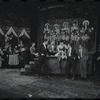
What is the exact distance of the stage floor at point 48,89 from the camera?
25.9 feet

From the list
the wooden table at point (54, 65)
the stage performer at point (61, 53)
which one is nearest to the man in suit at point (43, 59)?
the wooden table at point (54, 65)

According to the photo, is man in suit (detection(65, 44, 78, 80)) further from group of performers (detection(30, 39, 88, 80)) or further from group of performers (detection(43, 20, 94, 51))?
group of performers (detection(43, 20, 94, 51))

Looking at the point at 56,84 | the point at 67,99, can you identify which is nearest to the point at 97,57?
the point at 56,84

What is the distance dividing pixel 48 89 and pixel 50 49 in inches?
192

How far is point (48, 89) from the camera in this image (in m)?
8.80

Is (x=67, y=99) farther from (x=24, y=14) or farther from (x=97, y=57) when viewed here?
(x=24, y=14)

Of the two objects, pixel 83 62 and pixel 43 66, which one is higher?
pixel 83 62

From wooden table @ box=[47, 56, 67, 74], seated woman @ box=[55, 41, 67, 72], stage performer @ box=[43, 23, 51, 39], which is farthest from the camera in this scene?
stage performer @ box=[43, 23, 51, 39]

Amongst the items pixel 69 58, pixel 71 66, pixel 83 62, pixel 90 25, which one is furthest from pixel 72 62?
pixel 90 25

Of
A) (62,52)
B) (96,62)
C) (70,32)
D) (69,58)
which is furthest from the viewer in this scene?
(70,32)

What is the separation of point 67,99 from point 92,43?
255 inches

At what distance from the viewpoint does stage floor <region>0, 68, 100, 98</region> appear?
790 cm

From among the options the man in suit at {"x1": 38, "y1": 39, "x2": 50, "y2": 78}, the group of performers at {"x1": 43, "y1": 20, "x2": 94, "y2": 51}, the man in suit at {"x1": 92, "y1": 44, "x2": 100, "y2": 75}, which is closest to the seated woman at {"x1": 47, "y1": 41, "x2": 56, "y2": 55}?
the group of performers at {"x1": 43, "y1": 20, "x2": 94, "y2": 51}

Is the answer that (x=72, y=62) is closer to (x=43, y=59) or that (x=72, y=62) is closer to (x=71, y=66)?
(x=71, y=66)
